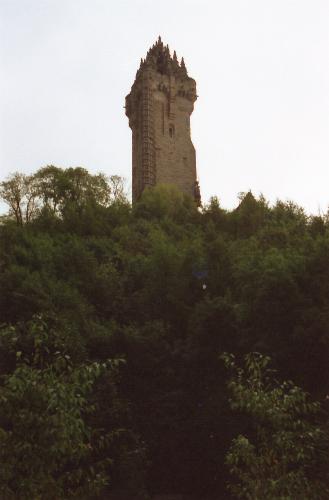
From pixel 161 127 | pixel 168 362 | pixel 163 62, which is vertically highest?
pixel 163 62

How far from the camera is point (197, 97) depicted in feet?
271

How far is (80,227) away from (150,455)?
2895 centimetres

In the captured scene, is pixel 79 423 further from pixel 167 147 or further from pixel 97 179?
pixel 167 147

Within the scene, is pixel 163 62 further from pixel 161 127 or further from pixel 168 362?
pixel 168 362

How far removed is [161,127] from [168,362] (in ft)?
156

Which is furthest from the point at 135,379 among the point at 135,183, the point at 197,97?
the point at 197,97

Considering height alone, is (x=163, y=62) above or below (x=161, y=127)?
above

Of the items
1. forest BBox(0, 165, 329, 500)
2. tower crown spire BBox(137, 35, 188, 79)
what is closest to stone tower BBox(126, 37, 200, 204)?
tower crown spire BBox(137, 35, 188, 79)

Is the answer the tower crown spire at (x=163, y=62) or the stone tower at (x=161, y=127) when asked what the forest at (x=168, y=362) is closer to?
the stone tower at (x=161, y=127)

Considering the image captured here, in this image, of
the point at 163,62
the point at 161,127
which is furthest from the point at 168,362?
the point at 163,62

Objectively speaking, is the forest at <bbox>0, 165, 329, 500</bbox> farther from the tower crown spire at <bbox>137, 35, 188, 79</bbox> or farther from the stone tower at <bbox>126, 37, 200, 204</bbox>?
the tower crown spire at <bbox>137, 35, 188, 79</bbox>

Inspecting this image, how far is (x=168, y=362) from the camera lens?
34875 millimetres

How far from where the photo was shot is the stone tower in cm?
7556

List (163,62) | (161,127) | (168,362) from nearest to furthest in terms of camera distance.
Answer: (168,362) < (161,127) < (163,62)
